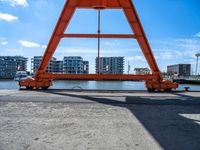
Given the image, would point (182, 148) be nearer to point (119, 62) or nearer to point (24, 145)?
point (24, 145)

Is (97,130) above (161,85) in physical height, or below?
below

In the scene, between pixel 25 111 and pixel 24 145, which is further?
pixel 25 111

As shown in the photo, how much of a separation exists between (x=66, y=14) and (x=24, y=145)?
13080 millimetres

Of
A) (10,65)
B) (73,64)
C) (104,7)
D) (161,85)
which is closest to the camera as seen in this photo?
(104,7)

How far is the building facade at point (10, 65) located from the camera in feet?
472

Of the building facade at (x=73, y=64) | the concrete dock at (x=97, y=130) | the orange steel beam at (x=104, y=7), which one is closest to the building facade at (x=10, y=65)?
the building facade at (x=73, y=64)

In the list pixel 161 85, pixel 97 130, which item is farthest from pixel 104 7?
pixel 97 130

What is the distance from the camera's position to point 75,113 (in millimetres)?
7266

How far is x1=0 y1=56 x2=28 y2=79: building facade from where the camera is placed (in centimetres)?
14375

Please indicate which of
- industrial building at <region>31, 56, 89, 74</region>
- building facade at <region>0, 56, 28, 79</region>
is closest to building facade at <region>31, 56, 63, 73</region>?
industrial building at <region>31, 56, 89, 74</region>

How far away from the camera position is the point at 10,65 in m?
148

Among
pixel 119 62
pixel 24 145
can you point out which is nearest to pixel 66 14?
pixel 24 145

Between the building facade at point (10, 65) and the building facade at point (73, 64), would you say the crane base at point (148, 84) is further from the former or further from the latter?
the building facade at point (10, 65)

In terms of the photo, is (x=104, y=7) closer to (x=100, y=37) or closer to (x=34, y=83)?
(x=100, y=37)
